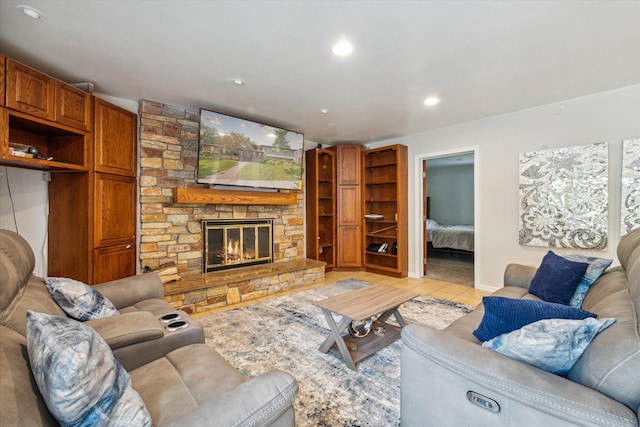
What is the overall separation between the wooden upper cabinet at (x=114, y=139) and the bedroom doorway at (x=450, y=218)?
4330 millimetres

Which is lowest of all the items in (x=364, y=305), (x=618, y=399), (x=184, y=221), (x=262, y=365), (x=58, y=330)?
(x=262, y=365)

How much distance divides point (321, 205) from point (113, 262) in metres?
3.47

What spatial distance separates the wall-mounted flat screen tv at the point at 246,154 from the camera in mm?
3555

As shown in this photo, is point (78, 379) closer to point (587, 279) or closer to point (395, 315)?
point (395, 315)

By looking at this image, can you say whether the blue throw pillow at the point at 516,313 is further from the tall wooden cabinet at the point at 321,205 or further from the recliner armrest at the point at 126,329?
the tall wooden cabinet at the point at 321,205

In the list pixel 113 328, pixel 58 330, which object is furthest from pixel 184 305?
pixel 58 330

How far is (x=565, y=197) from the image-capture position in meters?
3.33

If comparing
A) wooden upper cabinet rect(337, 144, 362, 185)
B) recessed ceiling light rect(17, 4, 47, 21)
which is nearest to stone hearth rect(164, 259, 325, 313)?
wooden upper cabinet rect(337, 144, 362, 185)

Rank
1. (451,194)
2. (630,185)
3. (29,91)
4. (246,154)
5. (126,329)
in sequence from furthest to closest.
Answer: (451,194) < (246,154) < (630,185) < (29,91) < (126,329)

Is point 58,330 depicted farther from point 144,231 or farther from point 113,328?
point 144,231

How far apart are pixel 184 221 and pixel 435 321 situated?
3239 millimetres

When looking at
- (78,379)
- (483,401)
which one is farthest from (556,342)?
(78,379)

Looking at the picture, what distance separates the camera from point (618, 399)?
88 centimetres

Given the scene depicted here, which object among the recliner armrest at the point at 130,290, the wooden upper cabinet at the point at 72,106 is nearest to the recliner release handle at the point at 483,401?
the recliner armrest at the point at 130,290
